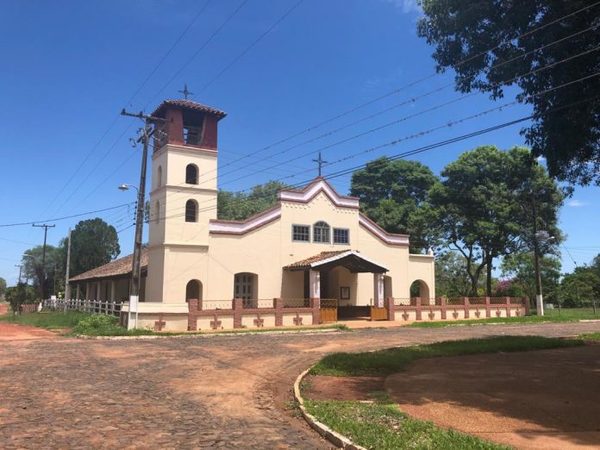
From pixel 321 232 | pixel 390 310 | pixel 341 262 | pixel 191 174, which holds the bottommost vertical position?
pixel 390 310

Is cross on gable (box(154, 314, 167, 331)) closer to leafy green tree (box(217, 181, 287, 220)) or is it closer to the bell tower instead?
the bell tower

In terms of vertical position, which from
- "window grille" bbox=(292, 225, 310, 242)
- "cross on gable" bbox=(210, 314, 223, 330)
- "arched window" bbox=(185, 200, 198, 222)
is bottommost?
"cross on gable" bbox=(210, 314, 223, 330)

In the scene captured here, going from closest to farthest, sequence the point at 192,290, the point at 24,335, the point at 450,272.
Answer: the point at 24,335
the point at 192,290
the point at 450,272

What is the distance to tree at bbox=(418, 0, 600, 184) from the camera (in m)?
10.6

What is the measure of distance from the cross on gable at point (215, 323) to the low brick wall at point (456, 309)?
11.0 metres

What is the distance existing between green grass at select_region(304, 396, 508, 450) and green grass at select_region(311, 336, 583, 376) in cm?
367

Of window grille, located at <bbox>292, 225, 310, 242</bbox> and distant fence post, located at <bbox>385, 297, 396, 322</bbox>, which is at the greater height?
window grille, located at <bbox>292, 225, 310, 242</bbox>

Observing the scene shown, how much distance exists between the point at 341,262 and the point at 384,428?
79.0 ft

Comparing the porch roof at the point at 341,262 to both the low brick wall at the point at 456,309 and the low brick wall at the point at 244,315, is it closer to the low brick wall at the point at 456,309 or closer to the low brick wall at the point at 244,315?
the low brick wall at the point at 244,315

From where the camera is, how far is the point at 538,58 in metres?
11.2

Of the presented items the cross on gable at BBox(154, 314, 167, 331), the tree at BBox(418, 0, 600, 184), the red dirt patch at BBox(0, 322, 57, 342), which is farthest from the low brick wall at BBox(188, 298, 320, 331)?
the tree at BBox(418, 0, 600, 184)

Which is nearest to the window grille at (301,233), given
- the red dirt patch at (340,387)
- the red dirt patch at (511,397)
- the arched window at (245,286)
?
the arched window at (245,286)

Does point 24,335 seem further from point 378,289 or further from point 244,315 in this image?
point 378,289

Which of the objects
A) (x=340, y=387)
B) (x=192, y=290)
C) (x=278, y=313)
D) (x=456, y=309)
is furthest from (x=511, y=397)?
(x=456, y=309)
